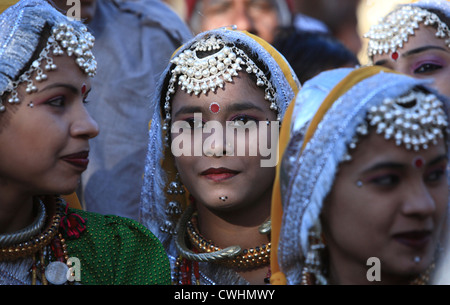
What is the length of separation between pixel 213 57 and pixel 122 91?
113 cm

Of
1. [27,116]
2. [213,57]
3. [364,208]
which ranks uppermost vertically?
[213,57]

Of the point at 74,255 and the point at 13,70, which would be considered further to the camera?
the point at 74,255

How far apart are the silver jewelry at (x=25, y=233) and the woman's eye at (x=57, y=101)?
0.45 metres

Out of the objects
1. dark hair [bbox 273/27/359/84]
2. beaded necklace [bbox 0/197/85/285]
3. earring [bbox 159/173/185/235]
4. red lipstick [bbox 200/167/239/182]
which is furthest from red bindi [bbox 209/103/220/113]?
dark hair [bbox 273/27/359/84]

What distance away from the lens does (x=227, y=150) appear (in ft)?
8.73

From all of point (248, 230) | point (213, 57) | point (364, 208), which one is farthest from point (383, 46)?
point (364, 208)

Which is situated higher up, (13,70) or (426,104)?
(13,70)

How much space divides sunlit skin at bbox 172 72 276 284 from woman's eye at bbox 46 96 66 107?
1.80 feet

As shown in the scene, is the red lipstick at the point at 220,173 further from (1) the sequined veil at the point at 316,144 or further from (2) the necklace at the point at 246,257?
(1) the sequined veil at the point at 316,144

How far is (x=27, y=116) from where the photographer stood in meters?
2.40

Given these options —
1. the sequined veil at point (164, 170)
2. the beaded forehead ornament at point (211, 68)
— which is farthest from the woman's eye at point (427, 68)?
the beaded forehead ornament at point (211, 68)

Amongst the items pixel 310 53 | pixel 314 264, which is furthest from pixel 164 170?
pixel 310 53

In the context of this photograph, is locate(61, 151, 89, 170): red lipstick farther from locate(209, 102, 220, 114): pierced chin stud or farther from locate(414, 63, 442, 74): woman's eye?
locate(414, 63, 442, 74): woman's eye
